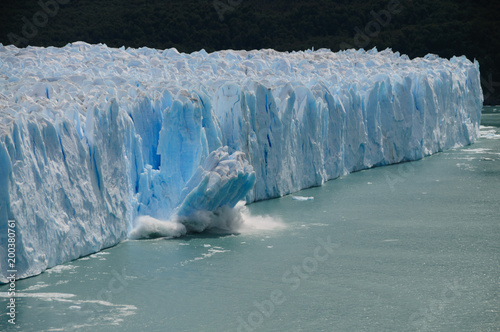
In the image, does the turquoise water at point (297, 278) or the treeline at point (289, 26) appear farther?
the treeline at point (289, 26)

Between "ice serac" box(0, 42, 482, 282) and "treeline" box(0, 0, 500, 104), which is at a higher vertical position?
"treeline" box(0, 0, 500, 104)

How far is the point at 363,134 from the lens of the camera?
42.1ft

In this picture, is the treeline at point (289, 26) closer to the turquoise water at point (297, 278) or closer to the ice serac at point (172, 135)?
the ice serac at point (172, 135)

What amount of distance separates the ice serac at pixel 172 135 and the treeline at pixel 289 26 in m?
14.9

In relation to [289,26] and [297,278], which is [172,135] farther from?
[289,26]

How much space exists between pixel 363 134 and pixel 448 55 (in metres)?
18.8

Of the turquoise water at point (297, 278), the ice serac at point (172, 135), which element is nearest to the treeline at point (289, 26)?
the ice serac at point (172, 135)

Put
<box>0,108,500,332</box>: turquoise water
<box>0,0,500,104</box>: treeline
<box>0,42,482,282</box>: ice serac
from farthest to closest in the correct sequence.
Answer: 1. <box>0,0,500,104</box>: treeline
2. <box>0,42,482,282</box>: ice serac
3. <box>0,108,500,332</box>: turquoise water

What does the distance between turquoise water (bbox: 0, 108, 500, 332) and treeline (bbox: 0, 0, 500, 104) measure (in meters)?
20.9

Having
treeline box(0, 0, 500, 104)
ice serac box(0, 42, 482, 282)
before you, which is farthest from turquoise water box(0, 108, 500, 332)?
treeline box(0, 0, 500, 104)

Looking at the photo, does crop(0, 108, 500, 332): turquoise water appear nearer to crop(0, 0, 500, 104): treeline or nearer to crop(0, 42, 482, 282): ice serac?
crop(0, 42, 482, 282): ice serac

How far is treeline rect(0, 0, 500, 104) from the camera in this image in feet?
98.2

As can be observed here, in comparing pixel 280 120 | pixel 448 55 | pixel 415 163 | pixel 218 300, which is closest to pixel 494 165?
pixel 415 163

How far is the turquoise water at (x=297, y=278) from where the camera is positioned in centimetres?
595
